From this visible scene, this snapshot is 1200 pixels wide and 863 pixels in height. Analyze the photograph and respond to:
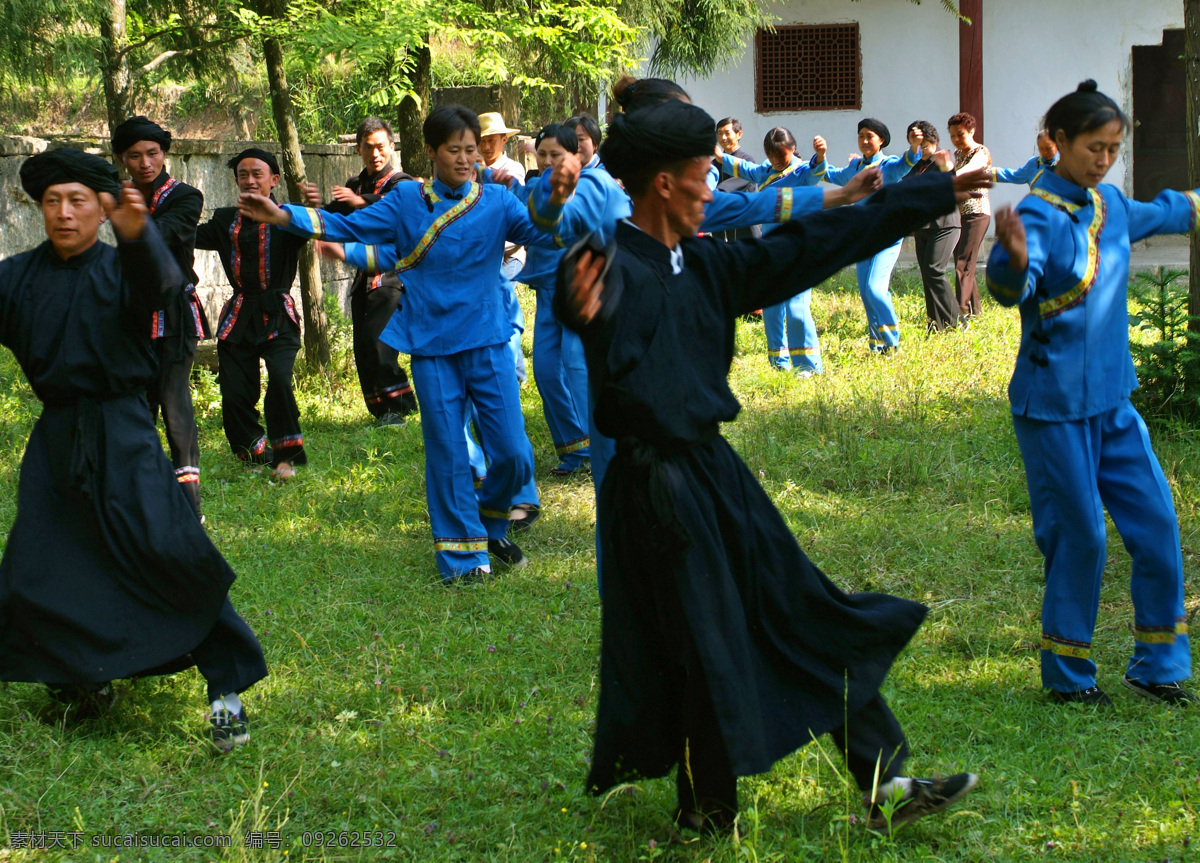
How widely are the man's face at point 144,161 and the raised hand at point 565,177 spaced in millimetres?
2817

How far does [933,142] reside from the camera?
9.70 m

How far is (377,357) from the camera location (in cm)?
793

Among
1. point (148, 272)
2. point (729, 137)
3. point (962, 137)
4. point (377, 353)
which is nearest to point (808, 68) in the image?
point (729, 137)

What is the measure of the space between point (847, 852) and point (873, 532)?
2.74m

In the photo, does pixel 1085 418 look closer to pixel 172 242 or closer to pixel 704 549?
pixel 704 549

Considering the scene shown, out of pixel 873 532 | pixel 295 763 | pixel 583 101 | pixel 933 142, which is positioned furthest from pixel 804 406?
pixel 583 101

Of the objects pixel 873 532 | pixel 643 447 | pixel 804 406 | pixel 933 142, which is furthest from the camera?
pixel 933 142

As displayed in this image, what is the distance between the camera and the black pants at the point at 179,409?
18.6ft

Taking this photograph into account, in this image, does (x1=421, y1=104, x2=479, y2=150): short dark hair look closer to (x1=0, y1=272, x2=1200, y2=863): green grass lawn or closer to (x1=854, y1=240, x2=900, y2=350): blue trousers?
(x1=0, y1=272, x2=1200, y2=863): green grass lawn

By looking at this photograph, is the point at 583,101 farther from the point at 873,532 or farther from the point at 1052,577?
the point at 1052,577

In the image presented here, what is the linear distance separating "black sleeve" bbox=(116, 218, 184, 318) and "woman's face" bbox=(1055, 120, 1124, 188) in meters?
2.74

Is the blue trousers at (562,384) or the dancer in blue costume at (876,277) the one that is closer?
the blue trousers at (562,384)

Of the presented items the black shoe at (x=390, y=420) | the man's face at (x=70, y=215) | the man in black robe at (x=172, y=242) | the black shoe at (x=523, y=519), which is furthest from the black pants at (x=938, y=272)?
the man's face at (x=70, y=215)

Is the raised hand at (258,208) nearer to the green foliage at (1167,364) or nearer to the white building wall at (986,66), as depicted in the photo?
the green foliage at (1167,364)
